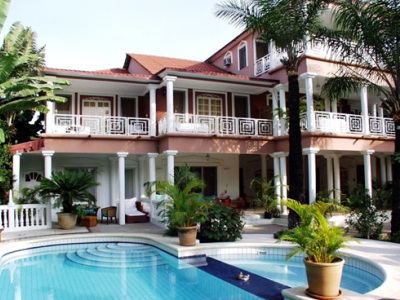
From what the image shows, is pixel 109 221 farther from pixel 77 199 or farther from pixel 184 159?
pixel 184 159

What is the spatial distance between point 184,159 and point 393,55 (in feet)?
38.0

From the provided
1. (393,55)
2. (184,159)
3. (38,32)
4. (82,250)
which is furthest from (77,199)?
(393,55)

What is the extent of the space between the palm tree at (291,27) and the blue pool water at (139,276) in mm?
3231

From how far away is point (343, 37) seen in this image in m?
13.4

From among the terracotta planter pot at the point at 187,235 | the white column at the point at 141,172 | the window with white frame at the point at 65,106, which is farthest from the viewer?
the white column at the point at 141,172

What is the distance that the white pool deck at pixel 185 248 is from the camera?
28.2 ft

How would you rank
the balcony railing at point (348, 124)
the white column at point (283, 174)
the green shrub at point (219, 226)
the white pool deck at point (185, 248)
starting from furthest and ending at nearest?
the white column at point (283, 174)
the balcony railing at point (348, 124)
the green shrub at point (219, 226)
the white pool deck at point (185, 248)

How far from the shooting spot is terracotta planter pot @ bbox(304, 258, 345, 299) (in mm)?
5875

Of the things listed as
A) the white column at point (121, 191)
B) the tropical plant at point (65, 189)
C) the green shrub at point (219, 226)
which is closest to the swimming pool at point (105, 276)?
the green shrub at point (219, 226)

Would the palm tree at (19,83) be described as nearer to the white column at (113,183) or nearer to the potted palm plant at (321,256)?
the white column at (113,183)

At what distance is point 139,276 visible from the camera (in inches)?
370

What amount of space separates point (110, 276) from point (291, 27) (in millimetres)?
9304

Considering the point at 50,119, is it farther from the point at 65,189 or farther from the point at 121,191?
the point at 121,191

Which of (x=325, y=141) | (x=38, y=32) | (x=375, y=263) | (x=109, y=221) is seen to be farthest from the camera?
(x=38, y=32)
